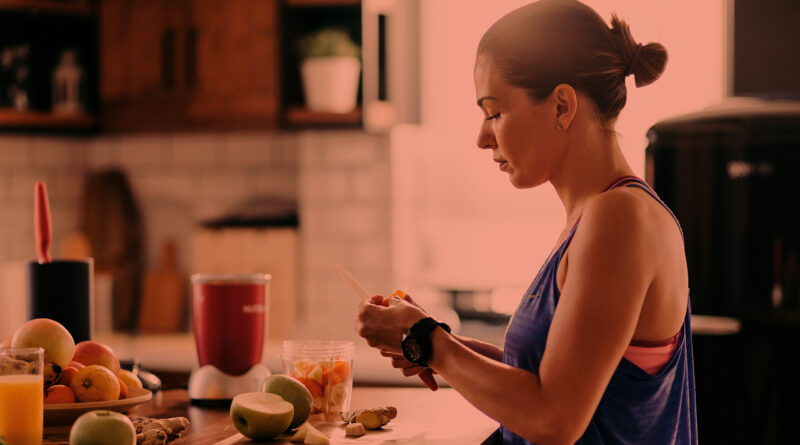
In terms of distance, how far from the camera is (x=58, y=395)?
4.69ft

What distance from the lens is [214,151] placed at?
4.00 m

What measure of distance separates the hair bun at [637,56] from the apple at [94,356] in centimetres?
97

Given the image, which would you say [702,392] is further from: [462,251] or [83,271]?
[83,271]

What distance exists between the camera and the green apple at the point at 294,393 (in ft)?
4.79

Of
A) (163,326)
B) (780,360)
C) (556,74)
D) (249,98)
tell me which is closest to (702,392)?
(780,360)

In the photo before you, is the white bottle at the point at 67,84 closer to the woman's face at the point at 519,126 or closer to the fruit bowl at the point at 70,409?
the fruit bowl at the point at 70,409

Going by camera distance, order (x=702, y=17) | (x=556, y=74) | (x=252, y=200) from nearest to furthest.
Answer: (x=556, y=74) → (x=702, y=17) → (x=252, y=200)

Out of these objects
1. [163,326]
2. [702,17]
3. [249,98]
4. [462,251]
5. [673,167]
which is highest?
[702,17]

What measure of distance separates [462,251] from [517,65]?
234 centimetres

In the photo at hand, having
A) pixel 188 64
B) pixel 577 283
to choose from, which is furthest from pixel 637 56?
pixel 188 64

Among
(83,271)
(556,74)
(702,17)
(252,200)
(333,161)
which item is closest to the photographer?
(556,74)

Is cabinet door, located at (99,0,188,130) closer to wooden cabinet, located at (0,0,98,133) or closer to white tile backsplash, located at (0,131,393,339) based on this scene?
wooden cabinet, located at (0,0,98,133)

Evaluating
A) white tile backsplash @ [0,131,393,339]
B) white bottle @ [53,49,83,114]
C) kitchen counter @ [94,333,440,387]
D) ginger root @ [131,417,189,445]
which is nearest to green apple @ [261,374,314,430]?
ginger root @ [131,417,189,445]

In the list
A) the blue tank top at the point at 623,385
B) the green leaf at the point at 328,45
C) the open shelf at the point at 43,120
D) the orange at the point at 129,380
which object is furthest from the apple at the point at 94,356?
the open shelf at the point at 43,120
